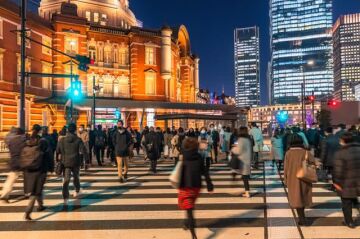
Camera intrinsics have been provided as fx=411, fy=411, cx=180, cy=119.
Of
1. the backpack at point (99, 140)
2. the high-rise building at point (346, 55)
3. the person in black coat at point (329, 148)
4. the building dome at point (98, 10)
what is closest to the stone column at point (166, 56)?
the building dome at point (98, 10)

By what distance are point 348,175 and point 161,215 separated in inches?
145

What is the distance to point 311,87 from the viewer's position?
448 feet

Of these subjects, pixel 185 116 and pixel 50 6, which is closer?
pixel 185 116

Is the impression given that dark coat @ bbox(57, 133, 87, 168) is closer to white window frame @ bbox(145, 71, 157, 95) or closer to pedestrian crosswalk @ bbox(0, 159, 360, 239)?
pedestrian crosswalk @ bbox(0, 159, 360, 239)

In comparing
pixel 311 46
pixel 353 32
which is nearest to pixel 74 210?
pixel 311 46

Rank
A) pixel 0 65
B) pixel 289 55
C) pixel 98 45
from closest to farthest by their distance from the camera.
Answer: pixel 0 65 → pixel 98 45 → pixel 289 55

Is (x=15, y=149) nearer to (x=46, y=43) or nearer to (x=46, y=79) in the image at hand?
(x=46, y=79)

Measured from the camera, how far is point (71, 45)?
42312 millimetres

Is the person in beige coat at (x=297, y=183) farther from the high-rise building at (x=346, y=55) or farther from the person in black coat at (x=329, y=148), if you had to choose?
the high-rise building at (x=346, y=55)

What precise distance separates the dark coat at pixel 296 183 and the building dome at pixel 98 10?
46540mm

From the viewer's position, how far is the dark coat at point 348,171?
7227 millimetres

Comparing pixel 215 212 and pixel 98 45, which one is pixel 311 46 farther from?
pixel 215 212

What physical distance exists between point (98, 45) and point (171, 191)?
36457mm

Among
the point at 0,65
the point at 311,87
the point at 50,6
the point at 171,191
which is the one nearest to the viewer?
the point at 171,191
